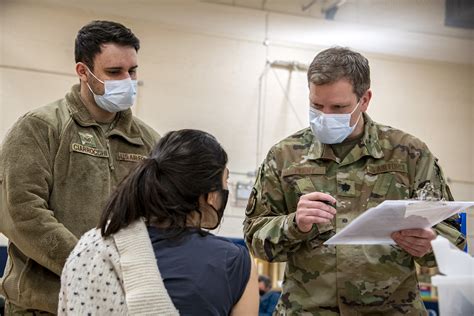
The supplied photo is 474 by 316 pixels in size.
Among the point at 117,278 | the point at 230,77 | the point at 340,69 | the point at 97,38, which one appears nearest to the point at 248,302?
the point at 117,278

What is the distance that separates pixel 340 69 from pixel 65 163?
97cm

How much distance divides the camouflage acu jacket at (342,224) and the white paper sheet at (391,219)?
182 mm

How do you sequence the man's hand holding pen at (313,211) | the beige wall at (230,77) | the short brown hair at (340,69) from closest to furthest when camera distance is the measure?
→ the man's hand holding pen at (313,211), the short brown hair at (340,69), the beige wall at (230,77)

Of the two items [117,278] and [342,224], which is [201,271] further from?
[342,224]

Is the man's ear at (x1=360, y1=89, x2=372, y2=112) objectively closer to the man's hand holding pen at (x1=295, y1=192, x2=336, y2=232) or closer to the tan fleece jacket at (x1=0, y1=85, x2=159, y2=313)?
the man's hand holding pen at (x1=295, y1=192, x2=336, y2=232)

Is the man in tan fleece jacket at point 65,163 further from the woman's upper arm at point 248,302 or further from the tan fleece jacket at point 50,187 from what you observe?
the woman's upper arm at point 248,302

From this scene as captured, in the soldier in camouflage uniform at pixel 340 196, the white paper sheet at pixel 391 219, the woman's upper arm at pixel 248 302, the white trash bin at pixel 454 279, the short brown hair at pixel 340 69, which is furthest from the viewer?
the short brown hair at pixel 340 69

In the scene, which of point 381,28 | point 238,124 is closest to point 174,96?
point 238,124

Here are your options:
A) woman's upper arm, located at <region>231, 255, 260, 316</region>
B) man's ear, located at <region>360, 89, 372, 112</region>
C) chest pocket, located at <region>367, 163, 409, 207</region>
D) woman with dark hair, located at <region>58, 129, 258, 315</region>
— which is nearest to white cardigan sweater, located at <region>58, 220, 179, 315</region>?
woman with dark hair, located at <region>58, 129, 258, 315</region>

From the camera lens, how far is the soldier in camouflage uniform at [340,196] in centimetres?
212

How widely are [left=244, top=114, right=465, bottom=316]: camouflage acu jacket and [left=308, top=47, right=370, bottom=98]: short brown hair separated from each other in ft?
0.48

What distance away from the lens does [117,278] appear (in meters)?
1.54

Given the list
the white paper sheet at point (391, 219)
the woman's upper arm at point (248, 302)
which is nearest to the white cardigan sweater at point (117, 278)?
the woman's upper arm at point (248, 302)

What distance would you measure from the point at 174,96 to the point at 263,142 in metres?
1.19
